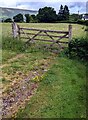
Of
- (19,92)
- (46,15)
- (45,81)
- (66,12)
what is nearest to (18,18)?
(46,15)

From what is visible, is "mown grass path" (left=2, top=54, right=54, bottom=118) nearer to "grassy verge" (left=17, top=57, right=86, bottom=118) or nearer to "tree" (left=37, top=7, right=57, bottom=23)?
"grassy verge" (left=17, top=57, right=86, bottom=118)

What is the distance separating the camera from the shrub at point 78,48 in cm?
1177

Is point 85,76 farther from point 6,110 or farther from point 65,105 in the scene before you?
point 6,110

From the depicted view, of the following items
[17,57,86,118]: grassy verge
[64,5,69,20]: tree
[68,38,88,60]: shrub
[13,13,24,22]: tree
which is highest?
[64,5,69,20]: tree

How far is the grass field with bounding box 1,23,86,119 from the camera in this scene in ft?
21.6

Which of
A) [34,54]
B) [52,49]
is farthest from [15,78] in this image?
[52,49]

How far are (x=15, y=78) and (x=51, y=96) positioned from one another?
2074mm

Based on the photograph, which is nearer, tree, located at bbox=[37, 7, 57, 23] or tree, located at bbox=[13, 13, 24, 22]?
tree, located at bbox=[13, 13, 24, 22]

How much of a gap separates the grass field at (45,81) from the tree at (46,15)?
1786 centimetres

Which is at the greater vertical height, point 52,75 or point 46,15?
point 46,15

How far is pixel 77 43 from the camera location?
1214 cm

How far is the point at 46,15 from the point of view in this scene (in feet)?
104

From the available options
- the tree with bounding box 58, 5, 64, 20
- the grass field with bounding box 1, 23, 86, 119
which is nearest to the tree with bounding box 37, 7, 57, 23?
the tree with bounding box 58, 5, 64, 20

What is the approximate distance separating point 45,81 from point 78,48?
13.1 ft
